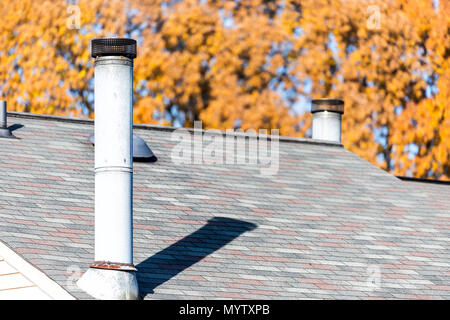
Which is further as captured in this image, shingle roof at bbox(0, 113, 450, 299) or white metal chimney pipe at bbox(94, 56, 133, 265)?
shingle roof at bbox(0, 113, 450, 299)

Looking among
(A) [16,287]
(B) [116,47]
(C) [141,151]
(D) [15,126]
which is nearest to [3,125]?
(D) [15,126]

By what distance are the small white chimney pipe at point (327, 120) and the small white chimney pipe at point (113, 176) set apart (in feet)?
27.8

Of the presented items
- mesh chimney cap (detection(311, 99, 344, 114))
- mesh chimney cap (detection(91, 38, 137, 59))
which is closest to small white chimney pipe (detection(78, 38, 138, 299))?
mesh chimney cap (detection(91, 38, 137, 59))

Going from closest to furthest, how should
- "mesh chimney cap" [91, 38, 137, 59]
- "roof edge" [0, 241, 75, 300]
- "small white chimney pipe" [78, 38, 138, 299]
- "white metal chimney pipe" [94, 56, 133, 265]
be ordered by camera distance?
"roof edge" [0, 241, 75, 300] < "small white chimney pipe" [78, 38, 138, 299] < "white metal chimney pipe" [94, 56, 133, 265] < "mesh chimney cap" [91, 38, 137, 59]

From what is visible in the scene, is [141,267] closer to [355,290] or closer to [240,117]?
[355,290]

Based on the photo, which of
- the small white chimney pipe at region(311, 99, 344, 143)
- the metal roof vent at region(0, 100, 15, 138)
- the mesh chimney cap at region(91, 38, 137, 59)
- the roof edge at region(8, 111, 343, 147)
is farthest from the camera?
the small white chimney pipe at region(311, 99, 344, 143)

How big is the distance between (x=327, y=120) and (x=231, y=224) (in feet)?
22.3

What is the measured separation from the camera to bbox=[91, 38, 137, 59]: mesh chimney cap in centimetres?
1133

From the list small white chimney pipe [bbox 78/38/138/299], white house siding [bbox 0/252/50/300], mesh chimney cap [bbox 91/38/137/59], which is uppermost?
mesh chimney cap [bbox 91/38/137/59]

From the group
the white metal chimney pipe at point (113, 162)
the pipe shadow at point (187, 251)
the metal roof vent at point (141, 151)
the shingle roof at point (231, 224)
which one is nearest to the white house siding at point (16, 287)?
the shingle roof at point (231, 224)

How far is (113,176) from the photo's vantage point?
430 inches

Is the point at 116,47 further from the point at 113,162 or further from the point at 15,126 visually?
the point at 15,126

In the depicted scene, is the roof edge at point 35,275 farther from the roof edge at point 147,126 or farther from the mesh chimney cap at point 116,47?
the roof edge at point 147,126

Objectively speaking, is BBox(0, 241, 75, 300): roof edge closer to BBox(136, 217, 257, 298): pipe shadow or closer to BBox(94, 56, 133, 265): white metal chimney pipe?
BBox(94, 56, 133, 265): white metal chimney pipe
